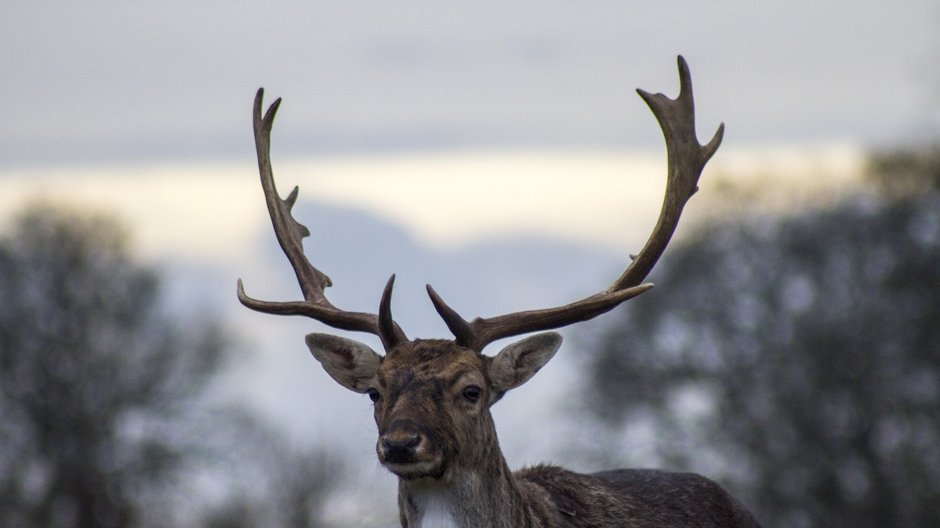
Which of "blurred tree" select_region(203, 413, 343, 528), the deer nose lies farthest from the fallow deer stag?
"blurred tree" select_region(203, 413, 343, 528)

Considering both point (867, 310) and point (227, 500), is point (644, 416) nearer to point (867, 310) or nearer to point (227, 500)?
point (867, 310)

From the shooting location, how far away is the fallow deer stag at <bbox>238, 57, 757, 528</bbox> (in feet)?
34.0

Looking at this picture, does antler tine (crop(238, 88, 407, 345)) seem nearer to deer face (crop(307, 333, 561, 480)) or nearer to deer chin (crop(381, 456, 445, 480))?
deer face (crop(307, 333, 561, 480))

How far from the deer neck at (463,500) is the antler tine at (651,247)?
0.80 m

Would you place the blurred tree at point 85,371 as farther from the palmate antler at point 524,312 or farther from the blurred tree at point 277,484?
the palmate antler at point 524,312

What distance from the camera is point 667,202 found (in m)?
12.1

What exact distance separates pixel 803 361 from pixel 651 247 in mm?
33891

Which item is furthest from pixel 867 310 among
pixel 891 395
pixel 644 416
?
pixel 644 416

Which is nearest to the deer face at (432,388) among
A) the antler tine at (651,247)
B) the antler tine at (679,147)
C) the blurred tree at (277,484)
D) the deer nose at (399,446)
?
the deer nose at (399,446)

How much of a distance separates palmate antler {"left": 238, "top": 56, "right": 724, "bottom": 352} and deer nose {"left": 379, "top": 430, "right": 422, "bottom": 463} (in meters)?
0.95

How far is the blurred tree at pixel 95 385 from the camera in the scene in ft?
147

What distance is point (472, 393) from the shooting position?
34.9 ft

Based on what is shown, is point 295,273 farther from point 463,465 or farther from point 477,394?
point 463,465

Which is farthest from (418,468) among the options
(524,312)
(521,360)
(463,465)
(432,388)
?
(524,312)
